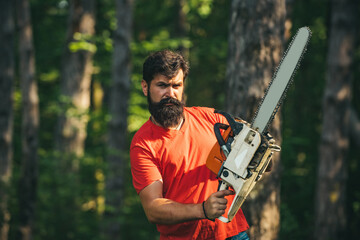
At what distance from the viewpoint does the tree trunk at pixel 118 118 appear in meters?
7.87

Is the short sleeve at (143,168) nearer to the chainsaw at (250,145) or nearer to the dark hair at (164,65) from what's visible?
the chainsaw at (250,145)

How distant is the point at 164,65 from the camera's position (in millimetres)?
2779

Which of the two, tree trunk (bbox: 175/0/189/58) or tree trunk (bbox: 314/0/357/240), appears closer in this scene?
tree trunk (bbox: 314/0/357/240)

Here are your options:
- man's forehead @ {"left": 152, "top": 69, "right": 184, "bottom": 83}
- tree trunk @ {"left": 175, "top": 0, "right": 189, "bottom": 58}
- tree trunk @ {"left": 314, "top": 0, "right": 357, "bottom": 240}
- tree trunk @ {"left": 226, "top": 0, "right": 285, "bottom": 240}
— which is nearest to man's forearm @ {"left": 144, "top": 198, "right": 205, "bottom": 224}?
man's forehead @ {"left": 152, "top": 69, "right": 184, "bottom": 83}

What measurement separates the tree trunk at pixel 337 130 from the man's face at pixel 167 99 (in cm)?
572

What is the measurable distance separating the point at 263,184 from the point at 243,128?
1.64m

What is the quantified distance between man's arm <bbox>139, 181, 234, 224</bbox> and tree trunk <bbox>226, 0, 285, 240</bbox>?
4.82 ft

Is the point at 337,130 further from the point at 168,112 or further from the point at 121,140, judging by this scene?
the point at 168,112

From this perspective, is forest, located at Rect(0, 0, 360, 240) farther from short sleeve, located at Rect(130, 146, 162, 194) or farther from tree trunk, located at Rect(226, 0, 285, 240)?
short sleeve, located at Rect(130, 146, 162, 194)

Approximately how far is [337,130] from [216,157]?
597 centimetres

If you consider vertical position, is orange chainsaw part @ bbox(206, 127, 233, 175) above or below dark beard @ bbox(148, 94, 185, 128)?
below

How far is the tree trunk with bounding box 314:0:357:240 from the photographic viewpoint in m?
7.82

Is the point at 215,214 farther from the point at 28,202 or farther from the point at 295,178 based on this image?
the point at 295,178

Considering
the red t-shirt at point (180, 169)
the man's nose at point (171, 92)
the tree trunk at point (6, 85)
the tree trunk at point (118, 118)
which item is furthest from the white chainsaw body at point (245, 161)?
the tree trunk at point (6, 85)
